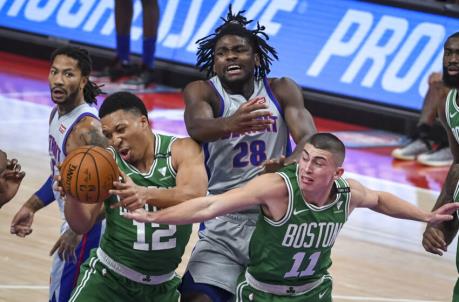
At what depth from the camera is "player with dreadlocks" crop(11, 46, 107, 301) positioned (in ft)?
25.1

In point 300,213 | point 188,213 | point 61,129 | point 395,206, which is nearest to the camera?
point 188,213

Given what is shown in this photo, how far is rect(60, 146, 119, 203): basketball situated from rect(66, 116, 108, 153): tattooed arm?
1141 millimetres

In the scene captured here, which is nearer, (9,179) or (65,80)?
(9,179)

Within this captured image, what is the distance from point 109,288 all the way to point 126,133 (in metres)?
0.88

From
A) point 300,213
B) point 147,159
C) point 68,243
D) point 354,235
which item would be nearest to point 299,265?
point 300,213

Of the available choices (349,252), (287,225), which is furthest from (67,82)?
(349,252)

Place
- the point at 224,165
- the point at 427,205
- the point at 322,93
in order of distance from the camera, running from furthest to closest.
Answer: the point at 322,93
the point at 427,205
the point at 224,165

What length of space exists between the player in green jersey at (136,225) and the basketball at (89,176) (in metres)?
0.35

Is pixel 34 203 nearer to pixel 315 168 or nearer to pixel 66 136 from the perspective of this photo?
pixel 66 136

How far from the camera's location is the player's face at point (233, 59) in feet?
24.8

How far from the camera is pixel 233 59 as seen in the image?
7.57 m

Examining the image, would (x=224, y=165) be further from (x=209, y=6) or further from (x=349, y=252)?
(x=209, y=6)

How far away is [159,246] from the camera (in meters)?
6.93

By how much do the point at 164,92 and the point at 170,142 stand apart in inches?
370
